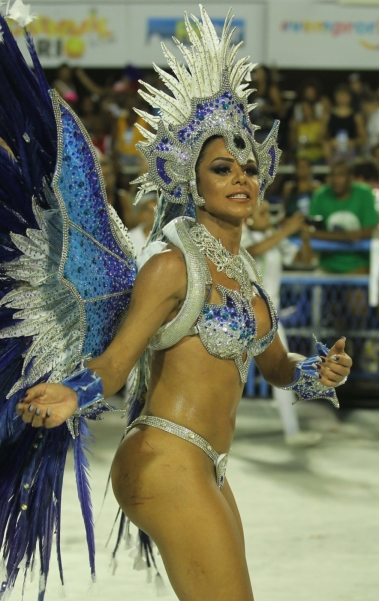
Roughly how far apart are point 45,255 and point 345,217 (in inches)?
197

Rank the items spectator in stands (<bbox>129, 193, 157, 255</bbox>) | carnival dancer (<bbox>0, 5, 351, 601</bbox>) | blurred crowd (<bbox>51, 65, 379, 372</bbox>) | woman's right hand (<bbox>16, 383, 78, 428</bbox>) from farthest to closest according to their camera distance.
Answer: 1. blurred crowd (<bbox>51, 65, 379, 372</bbox>)
2. spectator in stands (<bbox>129, 193, 157, 255</bbox>)
3. carnival dancer (<bbox>0, 5, 351, 601</bbox>)
4. woman's right hand (<bbox>16, 383, 78, 428</bbox>)

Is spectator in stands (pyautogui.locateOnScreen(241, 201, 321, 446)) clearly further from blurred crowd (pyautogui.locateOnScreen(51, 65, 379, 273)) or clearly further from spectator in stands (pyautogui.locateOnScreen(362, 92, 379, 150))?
spectator in stands (pyautogui.locateOnScreen(362, 92, 379, 150))

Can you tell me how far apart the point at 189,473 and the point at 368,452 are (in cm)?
384

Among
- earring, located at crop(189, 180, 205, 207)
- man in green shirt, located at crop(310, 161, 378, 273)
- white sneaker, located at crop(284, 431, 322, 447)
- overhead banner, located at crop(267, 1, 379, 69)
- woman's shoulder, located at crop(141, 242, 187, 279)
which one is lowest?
white sneaker, located at crop(284, 431, 322, 447)

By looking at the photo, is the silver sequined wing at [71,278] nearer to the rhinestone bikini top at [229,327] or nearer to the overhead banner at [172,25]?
the rhinestone bikini top at [229,327]

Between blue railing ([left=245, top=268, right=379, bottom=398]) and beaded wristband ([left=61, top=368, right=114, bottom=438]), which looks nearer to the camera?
beaded wristband ([left=61, top=368, right=114, bottom=438])

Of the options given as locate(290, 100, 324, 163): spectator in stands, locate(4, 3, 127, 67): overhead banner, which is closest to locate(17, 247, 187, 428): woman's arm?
locate(290, 100, 324, 163): spectator in stands

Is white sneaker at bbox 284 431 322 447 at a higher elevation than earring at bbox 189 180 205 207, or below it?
below

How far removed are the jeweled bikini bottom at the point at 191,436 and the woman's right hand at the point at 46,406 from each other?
0.40 m

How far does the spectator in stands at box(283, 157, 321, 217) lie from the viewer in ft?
26.0

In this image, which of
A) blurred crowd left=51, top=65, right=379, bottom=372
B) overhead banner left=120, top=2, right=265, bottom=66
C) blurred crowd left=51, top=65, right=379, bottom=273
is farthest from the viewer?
overhead banner left=120, top=2, right=265, bottom=66

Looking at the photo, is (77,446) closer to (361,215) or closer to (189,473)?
(189,473)

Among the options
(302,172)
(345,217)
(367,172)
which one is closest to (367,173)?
(367,172)

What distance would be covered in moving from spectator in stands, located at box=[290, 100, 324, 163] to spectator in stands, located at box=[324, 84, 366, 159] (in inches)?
3.4
